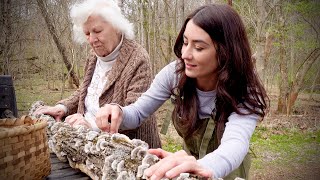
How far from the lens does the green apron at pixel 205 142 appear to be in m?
1.57

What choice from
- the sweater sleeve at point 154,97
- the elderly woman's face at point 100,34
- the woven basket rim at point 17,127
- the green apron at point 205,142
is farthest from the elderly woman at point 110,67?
the woven basket rim at point 17,127

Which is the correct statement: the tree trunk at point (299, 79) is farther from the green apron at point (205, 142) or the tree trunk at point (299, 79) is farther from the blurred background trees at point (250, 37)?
the green apron at point (205, 142)

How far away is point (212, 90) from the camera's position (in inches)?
62.5

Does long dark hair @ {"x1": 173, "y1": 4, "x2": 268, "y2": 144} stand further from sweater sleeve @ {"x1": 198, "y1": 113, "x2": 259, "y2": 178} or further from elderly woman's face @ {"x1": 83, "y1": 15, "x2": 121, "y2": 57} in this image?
elderly woman's face @ {"x1": 83, "y1": 15, "x2": 121, "y2": 57}

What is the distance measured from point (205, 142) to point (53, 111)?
90 centimetres

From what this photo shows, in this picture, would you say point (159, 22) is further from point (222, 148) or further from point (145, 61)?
point (222, 148)

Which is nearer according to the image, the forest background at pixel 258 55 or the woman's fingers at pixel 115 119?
the woman's fingers at pixel 115 119

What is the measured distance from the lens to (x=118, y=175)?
0.95 meters

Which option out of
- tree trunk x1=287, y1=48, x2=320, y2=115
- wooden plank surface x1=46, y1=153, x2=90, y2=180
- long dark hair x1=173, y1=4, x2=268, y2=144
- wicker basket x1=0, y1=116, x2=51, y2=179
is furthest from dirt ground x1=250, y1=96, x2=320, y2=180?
wicker basket x1=0, y1=116, x2=51, y2=179

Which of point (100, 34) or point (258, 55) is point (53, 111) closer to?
point (100, 34)

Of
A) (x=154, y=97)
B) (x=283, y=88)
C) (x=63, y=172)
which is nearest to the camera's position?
(x=63, y=172)

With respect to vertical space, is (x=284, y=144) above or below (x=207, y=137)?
below

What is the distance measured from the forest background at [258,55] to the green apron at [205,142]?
11.9ft

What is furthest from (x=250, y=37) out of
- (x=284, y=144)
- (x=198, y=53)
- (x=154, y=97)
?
(x=198, y=53)
